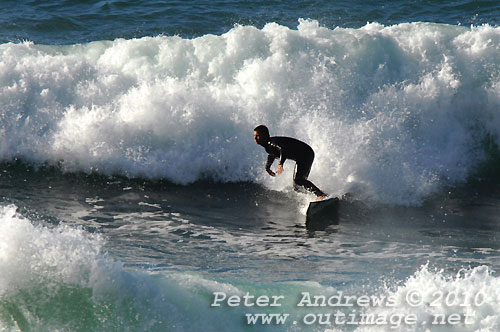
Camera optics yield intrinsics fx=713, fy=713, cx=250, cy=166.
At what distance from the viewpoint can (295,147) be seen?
991 centimetres

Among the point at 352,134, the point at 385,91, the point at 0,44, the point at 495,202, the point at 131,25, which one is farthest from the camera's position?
the point at 131,25

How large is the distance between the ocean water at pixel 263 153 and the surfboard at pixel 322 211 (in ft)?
0.43

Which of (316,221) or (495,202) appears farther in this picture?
(495,202)

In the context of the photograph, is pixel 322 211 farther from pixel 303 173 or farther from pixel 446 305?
pixel 446 305

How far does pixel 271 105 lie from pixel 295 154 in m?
2.78

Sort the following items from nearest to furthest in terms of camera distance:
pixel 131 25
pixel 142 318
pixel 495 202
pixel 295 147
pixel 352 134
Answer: pixel 142 318 → pixel 295 147 → pixel 495 202 → pixel 352 134 → pixel 131 25

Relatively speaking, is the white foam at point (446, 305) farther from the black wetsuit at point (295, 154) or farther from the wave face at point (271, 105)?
the wave face at point (271, 105)

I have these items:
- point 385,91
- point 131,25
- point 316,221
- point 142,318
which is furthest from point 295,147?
point 131,25

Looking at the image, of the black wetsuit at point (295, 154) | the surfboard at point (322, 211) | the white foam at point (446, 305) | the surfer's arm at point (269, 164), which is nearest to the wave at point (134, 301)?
the white foam at point (446, 305)

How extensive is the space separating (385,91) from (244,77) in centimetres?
254

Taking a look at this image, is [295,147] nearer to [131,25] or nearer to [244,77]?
[244,77]

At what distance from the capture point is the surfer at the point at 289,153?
9625 millimetres

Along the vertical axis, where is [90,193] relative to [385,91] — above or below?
below

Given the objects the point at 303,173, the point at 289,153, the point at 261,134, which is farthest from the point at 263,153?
the point at 261,134
